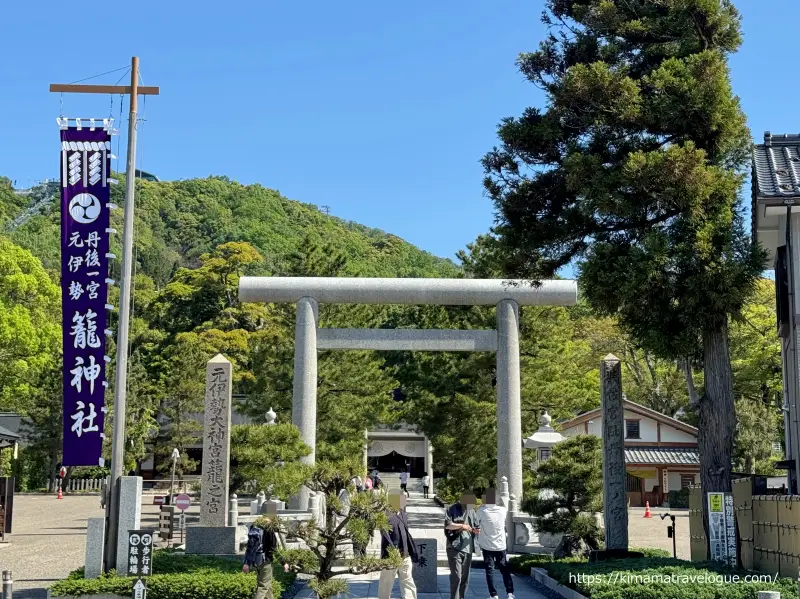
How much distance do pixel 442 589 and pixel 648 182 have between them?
6731 millimetres

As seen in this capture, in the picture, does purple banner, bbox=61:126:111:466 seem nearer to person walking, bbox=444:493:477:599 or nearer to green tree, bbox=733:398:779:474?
person walking, bbox=444:493:477:599

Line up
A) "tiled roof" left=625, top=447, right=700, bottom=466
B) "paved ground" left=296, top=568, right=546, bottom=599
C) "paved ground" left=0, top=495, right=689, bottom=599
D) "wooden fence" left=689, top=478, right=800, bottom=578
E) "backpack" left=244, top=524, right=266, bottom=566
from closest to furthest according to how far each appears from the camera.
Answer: "wooden fence" left=689, top=478, right=800, bottom=578, "backpack" left=244, top=524, right=266, bottom=566, "paved ground" left=296, top=568, right=546, bottom=599, "paved ground" left=0, top=495, right=689, bottom=599, "tiled roof" left=625, top=447, right=700, bottom=466

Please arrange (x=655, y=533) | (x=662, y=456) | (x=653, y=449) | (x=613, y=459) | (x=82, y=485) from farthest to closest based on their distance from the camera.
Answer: (x=82, y=485) < (x=653, y=449) < (x=662, y=456) < (x=655, y=533) < (x=613, y=459)

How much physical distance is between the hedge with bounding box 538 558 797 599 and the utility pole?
6.25 meters

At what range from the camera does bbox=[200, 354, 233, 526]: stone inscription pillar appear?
55.6 ft

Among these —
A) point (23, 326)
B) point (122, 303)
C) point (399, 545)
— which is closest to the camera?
point (399, 545)

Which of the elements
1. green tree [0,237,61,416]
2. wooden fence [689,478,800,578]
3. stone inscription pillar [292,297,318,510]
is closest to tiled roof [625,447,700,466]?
stone inscription pillar [292,297,318,510]

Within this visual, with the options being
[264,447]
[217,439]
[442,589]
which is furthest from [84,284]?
[264,447]

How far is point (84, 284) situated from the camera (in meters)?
12.2

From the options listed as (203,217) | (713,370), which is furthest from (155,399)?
(203,217)

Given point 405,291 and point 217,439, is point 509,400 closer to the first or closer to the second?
point 405,291

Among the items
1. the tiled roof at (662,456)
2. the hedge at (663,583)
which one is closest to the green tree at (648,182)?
the hedge at (663,583)

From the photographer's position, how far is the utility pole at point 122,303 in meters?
Result: 11.8

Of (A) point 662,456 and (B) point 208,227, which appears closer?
(A) point 662,456
